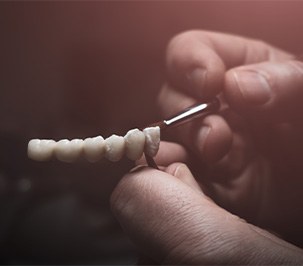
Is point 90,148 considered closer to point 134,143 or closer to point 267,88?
point 134,143

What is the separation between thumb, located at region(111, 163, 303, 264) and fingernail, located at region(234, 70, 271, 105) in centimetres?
17

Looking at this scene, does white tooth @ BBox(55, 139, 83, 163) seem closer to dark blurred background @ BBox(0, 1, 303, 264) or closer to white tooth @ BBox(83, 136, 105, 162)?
white tooth @ BBox(83, 136, 105, 162)

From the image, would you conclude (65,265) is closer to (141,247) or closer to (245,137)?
(141,247)

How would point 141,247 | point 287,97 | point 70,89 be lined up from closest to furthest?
point 141,247 < point 287,97 < point 70,89

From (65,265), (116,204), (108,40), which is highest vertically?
(108,40)

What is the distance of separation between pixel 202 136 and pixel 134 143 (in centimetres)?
16

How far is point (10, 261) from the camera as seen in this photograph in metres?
0.59

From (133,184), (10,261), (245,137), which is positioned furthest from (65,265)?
(245,137)

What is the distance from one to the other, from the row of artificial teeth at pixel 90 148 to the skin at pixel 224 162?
3 centimetres

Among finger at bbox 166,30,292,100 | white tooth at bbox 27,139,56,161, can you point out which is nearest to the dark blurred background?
finger at bbox 166,30,292,100

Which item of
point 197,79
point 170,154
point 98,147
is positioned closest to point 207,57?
point 197,79

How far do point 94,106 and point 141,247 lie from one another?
28cm

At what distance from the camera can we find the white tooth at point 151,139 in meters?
0.49

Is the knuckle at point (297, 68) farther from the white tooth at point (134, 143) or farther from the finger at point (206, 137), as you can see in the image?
the white tooth at point (134, 143)
